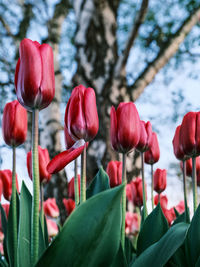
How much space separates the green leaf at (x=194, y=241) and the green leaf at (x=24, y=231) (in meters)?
0.26

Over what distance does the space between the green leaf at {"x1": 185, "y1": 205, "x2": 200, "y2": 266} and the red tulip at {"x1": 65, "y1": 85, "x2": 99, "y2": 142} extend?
220 mm

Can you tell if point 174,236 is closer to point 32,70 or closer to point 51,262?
point 51,262

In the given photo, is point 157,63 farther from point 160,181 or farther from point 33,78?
point 33,78

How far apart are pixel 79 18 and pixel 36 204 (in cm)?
274

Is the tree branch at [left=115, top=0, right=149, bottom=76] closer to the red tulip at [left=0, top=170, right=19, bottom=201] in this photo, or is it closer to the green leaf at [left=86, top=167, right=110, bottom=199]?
the red tulip at [left=0, top=170, right=19, bottom=201]

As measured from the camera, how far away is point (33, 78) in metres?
0.44

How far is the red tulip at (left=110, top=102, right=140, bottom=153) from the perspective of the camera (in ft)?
1.87

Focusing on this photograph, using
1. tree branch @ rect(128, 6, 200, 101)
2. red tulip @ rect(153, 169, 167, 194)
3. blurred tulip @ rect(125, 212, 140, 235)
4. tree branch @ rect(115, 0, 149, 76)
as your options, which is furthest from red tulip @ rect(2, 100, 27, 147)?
tree branch @ rect(128, 6, 200, 101)

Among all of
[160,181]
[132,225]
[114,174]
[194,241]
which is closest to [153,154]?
[114,174]

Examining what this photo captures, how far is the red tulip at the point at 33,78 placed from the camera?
1.45 feet

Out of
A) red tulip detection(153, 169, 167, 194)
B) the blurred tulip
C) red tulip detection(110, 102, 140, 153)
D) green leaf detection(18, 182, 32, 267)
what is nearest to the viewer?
green leaf detection(18, 182, 32, 267)

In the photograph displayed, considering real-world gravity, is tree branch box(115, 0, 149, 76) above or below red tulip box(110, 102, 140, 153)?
above

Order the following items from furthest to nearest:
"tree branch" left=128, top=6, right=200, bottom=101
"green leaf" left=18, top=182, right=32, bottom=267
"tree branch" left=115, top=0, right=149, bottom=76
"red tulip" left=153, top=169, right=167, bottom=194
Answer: "tree branch" left=128, top=6, right=200, bottom=101 < "tree branch" left=115, top=0, right=149, bottom=76 < "red tulip" left=153, top=169, right=167, bottom=194 < "green leaf" left=18, top=182, right=32, bottom=267

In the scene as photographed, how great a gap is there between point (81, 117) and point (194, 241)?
0.92ft
